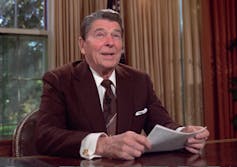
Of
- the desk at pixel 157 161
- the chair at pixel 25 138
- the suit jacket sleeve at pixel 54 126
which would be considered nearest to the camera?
the desk at pixel 157 161

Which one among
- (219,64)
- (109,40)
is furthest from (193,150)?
(219,64)

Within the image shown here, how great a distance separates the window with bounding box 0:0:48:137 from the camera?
12.1 feet

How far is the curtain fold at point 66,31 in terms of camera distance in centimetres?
360

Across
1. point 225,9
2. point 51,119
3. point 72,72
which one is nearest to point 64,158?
point 51,119

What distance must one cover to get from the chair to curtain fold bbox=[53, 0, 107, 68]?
1.94 metres

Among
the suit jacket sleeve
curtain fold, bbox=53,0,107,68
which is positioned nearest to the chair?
the suit jacket sleeve

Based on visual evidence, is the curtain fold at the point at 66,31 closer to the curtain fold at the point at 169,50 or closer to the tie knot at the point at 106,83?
the curtain fold at the point at 169,50

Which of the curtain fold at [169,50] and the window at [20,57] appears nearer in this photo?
the window at [20,57]

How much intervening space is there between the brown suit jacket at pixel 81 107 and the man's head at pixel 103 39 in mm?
80

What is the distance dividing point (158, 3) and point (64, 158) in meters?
2.90

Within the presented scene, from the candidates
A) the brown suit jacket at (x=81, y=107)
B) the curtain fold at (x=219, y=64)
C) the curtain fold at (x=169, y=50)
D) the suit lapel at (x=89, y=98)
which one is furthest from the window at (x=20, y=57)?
the suit lapel at (x=89, y=98)

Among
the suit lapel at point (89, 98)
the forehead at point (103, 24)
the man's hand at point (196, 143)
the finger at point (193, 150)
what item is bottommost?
the finger at point (193, 150)

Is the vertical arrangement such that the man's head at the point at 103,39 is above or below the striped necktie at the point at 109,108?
above

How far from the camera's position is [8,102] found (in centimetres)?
370
